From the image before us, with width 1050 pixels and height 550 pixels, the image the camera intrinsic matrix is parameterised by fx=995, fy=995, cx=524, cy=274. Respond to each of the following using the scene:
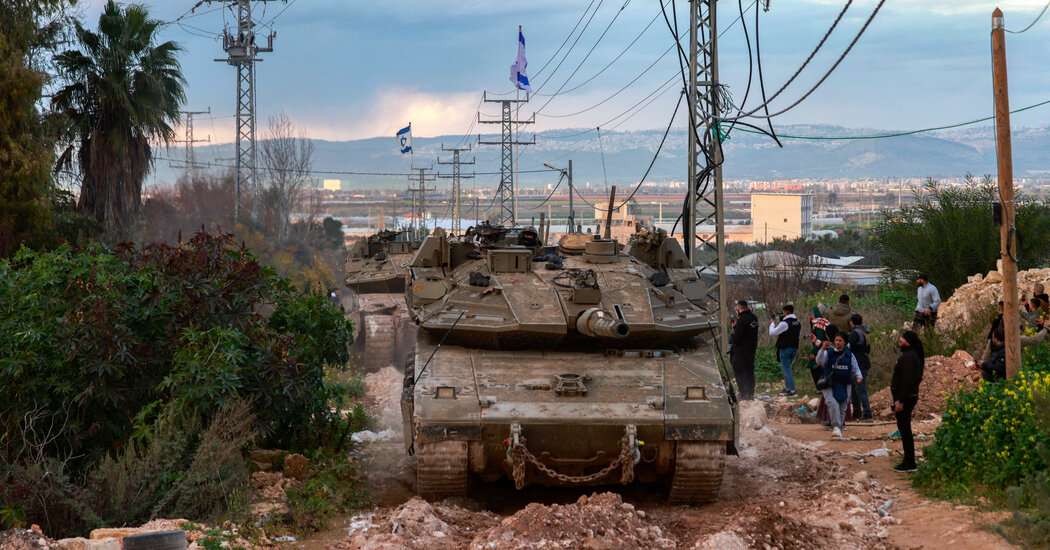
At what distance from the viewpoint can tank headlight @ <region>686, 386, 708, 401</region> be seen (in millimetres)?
9500

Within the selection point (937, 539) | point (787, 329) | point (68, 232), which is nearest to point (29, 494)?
point (937, 539)

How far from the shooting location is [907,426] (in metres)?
10.3

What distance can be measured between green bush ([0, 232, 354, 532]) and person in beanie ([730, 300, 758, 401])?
23.1ft

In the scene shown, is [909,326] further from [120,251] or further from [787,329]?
[120,251]

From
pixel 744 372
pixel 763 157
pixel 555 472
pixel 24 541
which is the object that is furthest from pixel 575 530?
pixel 763 157

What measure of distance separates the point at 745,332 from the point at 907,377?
511 centimetres

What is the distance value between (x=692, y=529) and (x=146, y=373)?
18.7 ft

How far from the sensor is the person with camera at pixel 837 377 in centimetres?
1250

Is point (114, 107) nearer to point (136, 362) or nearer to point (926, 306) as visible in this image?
point (136, 362)

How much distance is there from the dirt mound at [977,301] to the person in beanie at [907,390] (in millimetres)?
6174

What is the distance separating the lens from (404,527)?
8.46m

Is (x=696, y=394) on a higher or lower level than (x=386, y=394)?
higher

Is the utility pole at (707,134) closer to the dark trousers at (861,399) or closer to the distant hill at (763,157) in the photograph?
the dark trousers at (861,399)

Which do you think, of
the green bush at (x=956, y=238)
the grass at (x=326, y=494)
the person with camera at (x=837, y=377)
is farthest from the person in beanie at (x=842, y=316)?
the green bush at (x=956, y=238)
